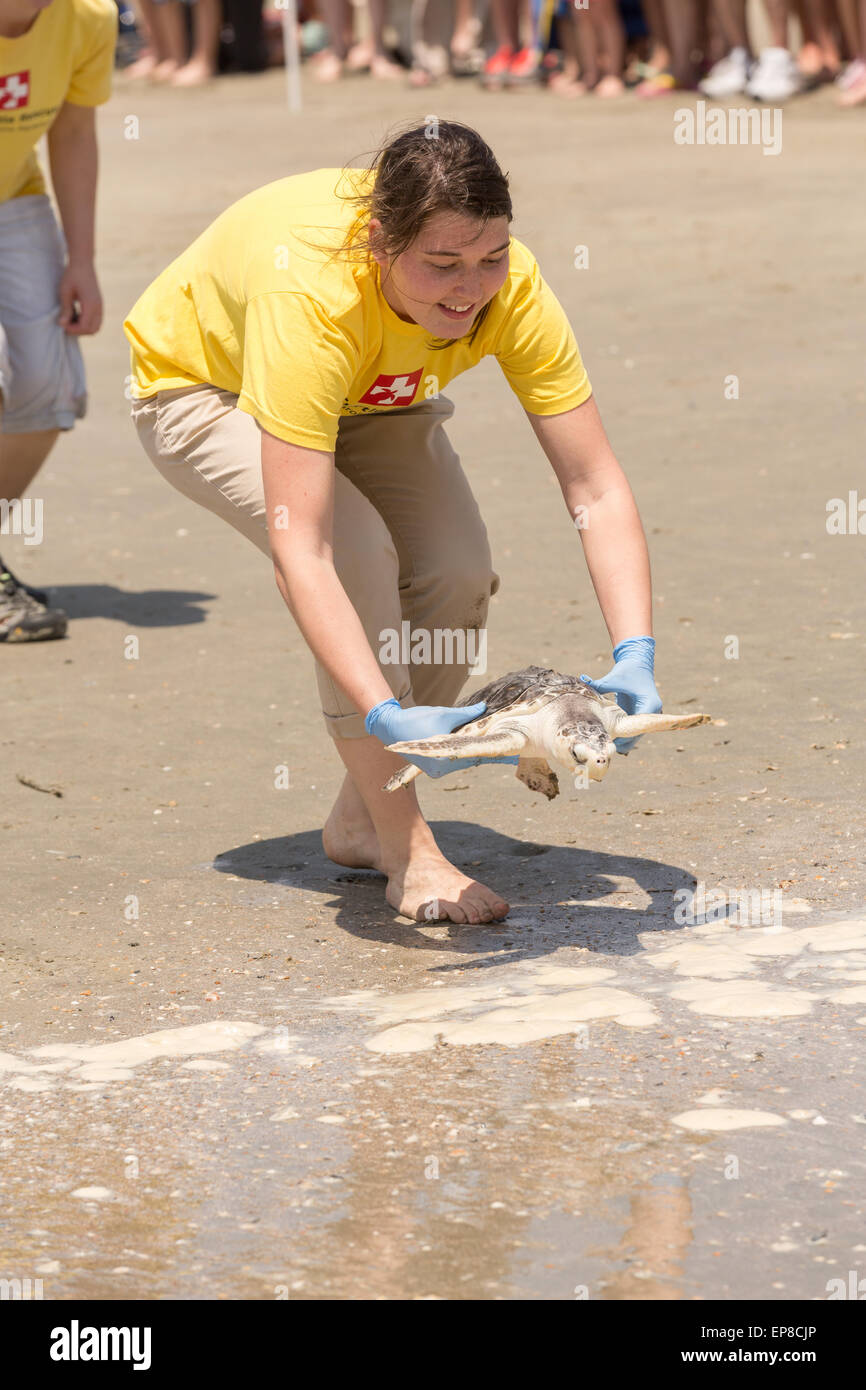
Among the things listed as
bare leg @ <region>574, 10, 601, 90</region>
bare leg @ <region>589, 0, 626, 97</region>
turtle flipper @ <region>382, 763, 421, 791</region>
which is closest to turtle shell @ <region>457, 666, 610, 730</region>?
turtle flipper @ <region>382, 763, 421, 791</region>

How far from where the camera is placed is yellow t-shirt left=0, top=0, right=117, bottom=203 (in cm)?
493

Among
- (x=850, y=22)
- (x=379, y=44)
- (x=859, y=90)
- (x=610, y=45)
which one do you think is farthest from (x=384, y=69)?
(x=859, y=90)

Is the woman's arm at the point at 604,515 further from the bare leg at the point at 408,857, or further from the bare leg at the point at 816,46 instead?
the bare leg at the point at 816,46

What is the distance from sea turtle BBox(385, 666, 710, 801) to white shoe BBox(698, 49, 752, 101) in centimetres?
927

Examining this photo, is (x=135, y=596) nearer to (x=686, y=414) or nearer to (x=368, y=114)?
(x=686, y=414)

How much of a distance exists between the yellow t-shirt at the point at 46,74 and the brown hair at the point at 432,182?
2.15 metres

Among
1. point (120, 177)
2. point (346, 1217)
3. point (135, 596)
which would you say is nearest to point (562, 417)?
point (346, 1217)

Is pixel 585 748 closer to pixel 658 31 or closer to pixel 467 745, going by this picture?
pixel 467 745

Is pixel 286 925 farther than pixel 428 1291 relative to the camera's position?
Yes

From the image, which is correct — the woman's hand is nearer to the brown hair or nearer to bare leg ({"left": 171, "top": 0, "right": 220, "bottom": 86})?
the brown hair

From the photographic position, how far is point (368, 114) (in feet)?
42.3

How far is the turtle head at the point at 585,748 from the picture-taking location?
307 centimetres

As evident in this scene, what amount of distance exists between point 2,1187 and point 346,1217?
49 cm

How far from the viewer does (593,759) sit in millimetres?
3072
